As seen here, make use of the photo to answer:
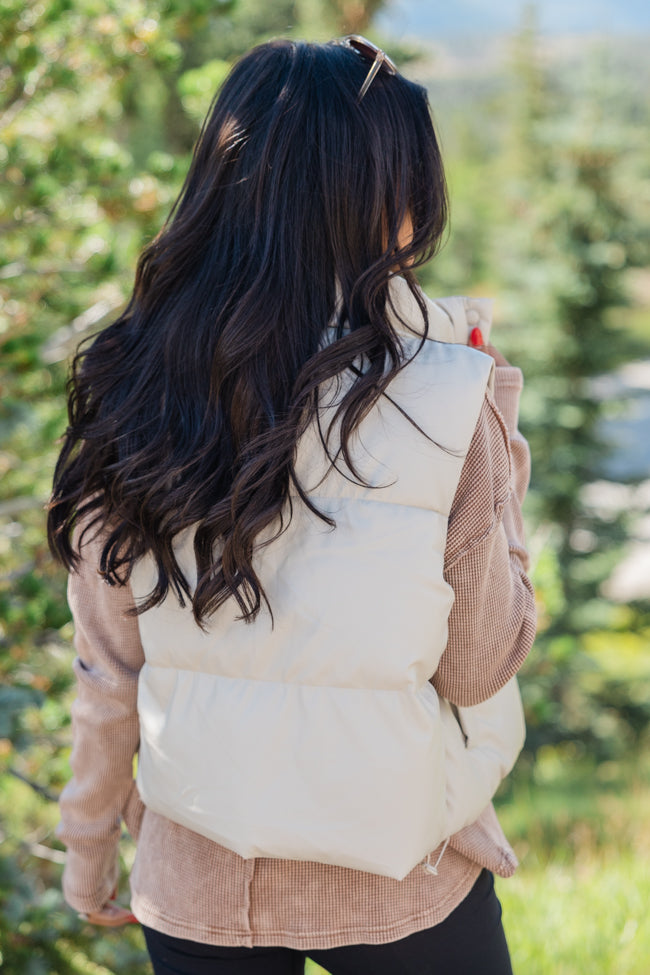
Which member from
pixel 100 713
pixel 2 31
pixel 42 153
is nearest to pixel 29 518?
pixel 42 153

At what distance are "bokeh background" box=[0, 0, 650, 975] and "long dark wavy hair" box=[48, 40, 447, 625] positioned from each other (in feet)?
0.74

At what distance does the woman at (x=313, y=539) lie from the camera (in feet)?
3.29

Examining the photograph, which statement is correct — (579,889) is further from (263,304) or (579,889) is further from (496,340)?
(496,340)

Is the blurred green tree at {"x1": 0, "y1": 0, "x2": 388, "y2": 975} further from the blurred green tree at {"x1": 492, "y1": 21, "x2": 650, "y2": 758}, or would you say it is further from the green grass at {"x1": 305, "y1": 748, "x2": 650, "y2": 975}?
the blurred green tree at {"x1": 492, "y1": 21, "x2": 650, "y2": 758}

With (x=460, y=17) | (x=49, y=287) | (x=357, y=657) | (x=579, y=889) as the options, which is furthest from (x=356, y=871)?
(x=460, y=17)

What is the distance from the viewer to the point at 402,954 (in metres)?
1.10

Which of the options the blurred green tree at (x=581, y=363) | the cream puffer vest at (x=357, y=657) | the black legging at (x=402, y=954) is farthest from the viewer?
the blurred green tree at (x=581, y=363)

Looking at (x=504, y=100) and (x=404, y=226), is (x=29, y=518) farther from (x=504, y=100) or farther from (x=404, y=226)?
(x=504, y=100)

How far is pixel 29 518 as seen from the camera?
3049mm

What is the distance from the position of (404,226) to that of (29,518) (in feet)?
7.56

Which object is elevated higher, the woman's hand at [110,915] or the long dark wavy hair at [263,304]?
the long dark wavy hair at [263,304]

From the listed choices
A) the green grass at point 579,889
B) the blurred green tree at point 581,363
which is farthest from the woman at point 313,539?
the blurred green tree at point 581,363

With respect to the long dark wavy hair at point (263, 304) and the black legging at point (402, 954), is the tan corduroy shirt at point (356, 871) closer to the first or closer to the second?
the black legging at point (402, 954)

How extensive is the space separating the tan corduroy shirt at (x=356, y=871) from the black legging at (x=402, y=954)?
3 centimetres
